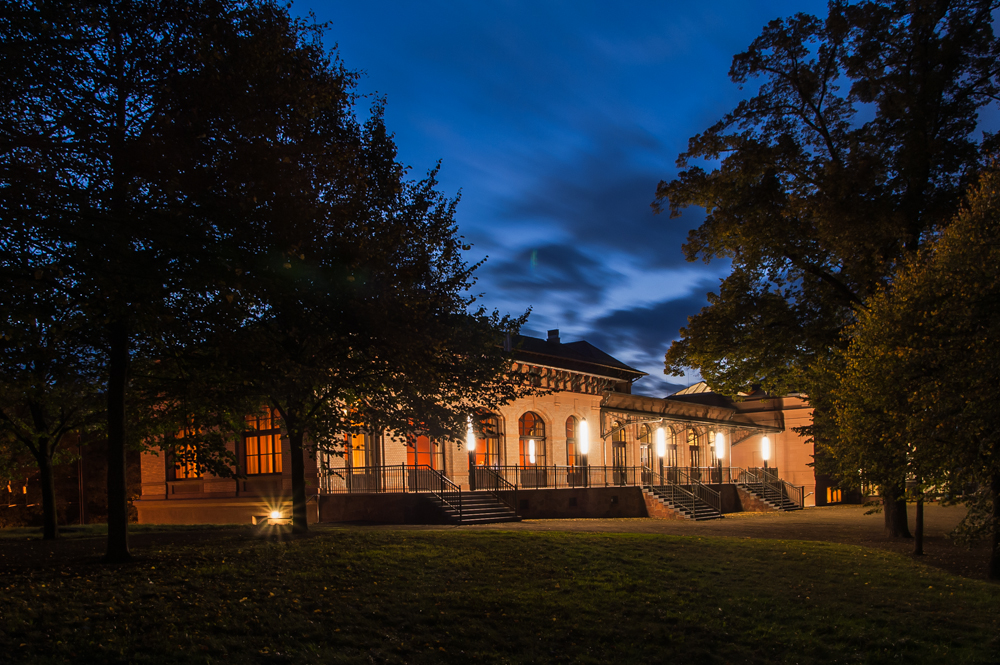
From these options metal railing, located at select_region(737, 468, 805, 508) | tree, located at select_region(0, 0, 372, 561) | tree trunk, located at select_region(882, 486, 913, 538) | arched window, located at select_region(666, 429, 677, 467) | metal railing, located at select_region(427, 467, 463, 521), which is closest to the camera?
tree, located at select_region(0, 0, 372, 561)

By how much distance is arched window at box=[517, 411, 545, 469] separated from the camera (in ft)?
102

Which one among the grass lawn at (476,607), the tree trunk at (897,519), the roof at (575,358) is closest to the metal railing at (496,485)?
the roof at (575,358)

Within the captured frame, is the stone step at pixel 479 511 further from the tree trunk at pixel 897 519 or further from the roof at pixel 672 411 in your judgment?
the tree trunk at pixel 897 519

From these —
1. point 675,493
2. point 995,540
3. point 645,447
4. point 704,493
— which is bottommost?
point 704,493

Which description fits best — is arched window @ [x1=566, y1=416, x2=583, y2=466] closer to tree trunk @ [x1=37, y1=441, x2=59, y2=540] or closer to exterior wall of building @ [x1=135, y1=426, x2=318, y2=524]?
exterior wall of building @ [x1=135, y1=426, x2=318, y2=524]

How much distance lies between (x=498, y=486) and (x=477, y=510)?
10.5 ft

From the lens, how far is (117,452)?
37.6ft

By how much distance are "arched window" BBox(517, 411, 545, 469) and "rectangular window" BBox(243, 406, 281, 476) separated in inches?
375

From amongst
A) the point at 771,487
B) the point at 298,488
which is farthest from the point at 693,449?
the point at 298,488

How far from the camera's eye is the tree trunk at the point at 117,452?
11172mm

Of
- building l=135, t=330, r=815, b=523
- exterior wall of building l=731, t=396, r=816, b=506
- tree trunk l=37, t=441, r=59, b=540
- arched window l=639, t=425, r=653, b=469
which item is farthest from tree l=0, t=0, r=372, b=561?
exterior wall of building l=731, t=396, r=816, b=506

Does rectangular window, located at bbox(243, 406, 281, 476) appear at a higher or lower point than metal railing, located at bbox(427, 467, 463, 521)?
higher

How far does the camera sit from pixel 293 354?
1294cm

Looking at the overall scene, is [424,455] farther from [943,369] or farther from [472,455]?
[943,369]
